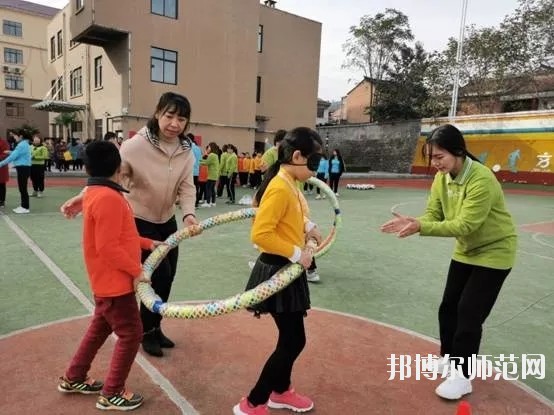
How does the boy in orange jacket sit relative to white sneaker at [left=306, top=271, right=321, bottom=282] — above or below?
above

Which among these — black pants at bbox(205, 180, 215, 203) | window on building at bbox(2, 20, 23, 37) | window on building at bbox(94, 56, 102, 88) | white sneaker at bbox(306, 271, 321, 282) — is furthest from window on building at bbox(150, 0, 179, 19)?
window on building at bbox(2, 20, 23, 37)

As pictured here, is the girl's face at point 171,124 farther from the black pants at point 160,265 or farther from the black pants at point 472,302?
the black pants at point 472,302

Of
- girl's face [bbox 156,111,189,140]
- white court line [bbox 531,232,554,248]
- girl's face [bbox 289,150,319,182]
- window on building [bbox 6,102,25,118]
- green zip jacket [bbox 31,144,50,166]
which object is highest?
window on building [bbox 6,102,25,118]

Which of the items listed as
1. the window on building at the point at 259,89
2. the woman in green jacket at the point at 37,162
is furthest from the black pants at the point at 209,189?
the window on building at the point at 259,89

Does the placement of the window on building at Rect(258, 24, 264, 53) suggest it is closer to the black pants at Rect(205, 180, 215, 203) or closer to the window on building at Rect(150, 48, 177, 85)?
the window on building at Rect(150, 48, 177, 85)

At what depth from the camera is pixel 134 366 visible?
3787mm

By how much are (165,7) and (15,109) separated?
100 feet

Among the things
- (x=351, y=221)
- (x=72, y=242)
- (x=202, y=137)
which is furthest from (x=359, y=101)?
(x=72, y=242)

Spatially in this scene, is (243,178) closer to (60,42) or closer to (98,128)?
(98,128)

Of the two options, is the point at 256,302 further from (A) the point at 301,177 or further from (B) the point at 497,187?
(B) the point at 497,187

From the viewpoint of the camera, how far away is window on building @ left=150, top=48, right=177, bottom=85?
25.0 m

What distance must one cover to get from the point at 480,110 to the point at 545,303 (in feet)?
110

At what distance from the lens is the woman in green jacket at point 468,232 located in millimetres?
3277

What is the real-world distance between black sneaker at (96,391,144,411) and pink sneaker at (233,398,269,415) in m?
Result: 0.72
